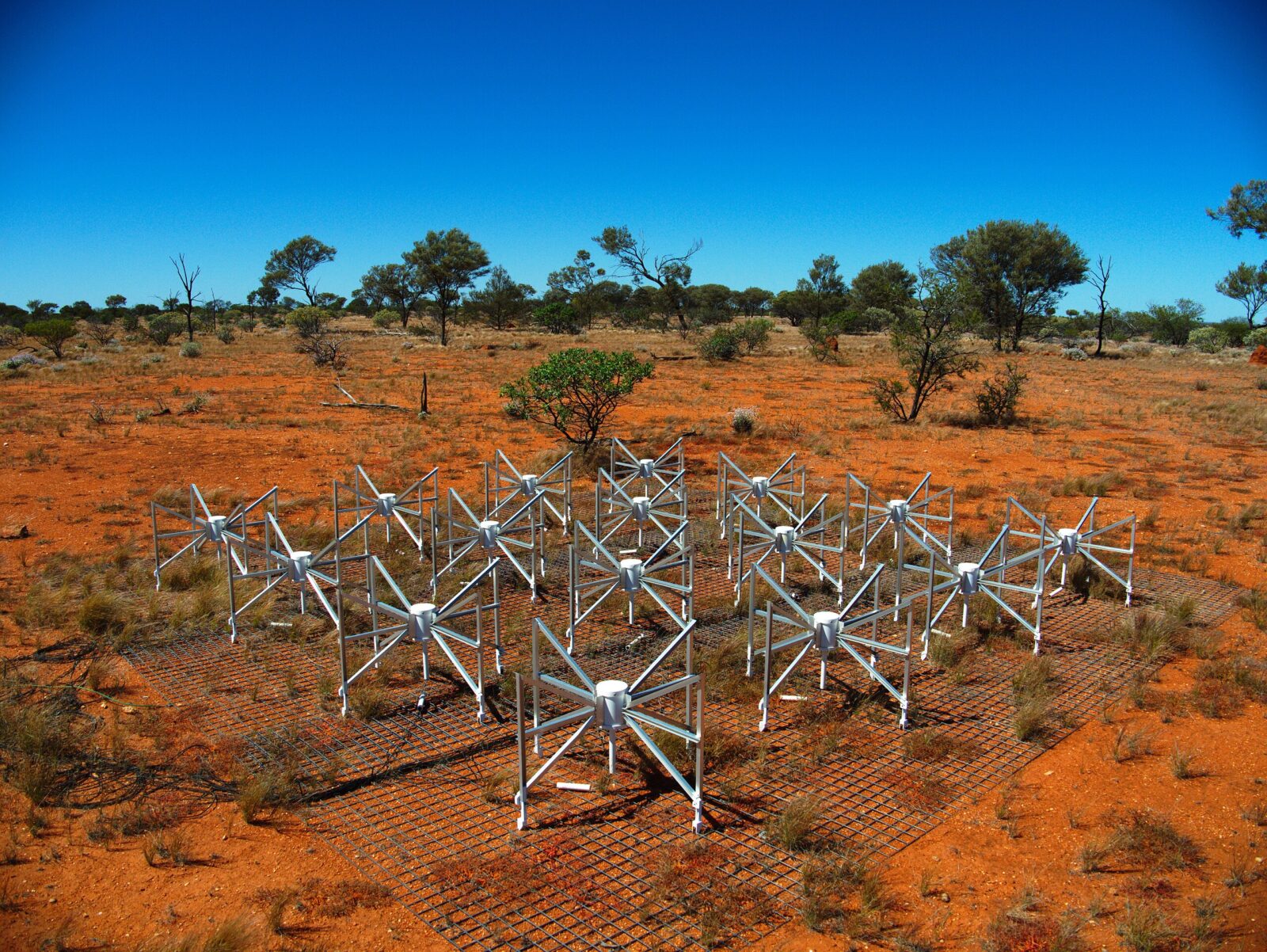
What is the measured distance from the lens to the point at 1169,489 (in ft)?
52.8

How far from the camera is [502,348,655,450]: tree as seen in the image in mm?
18438

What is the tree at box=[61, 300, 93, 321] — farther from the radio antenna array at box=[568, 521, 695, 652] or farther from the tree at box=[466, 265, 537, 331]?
the radio antenna array at box=[568, 521, 695, 652]

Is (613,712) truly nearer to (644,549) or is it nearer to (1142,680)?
(1142,680)

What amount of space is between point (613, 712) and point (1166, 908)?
11.0 ft

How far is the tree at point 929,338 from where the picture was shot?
2369cm

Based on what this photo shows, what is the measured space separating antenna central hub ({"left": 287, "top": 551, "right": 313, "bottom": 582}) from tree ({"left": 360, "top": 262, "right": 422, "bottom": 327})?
49629 mm

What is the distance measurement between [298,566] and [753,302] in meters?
75.1

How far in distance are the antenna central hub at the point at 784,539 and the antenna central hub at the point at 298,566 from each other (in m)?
4.97

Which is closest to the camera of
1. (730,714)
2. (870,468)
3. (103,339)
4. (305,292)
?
(730,714)

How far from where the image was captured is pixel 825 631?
688cm

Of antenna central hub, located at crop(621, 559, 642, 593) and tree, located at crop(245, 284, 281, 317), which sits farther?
tree, located at crop(245, 284, 281, 317)

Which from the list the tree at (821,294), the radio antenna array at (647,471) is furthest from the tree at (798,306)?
the radio antenna array at (647,471)

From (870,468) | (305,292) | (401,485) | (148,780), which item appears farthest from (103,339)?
(148,780)

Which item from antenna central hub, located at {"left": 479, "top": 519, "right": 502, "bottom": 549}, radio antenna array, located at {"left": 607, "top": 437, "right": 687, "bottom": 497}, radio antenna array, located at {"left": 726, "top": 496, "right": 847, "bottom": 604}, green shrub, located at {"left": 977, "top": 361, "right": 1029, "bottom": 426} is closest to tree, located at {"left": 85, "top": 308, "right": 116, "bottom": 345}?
radio antenna array, located at {"left": 607, "top": 437, "right": 687, "bottom": 497}
